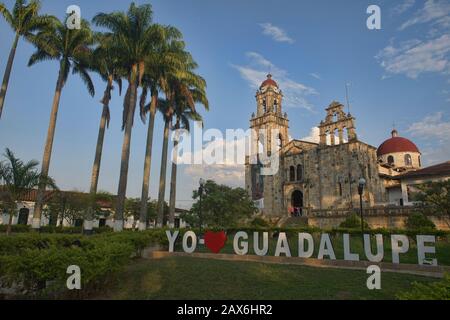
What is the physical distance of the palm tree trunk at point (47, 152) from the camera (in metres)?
21.6

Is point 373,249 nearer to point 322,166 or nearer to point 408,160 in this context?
point 322,166

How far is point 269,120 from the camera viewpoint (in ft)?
154

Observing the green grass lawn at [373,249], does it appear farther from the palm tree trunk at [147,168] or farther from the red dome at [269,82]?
the red dome at [269,82]

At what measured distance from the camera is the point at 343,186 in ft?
122

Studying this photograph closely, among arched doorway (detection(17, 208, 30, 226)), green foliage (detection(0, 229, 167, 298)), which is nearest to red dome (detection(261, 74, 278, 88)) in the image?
arched doorway (detection(17, 208, 30, 226))

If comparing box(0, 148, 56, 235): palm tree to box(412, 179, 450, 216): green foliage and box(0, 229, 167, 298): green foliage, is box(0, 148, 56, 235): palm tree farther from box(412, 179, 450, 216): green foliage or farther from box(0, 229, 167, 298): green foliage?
box(412, 179, 450, 216): green foliage

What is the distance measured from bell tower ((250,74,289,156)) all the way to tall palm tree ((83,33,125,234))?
24.9 meters

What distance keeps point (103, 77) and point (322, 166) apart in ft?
90.0

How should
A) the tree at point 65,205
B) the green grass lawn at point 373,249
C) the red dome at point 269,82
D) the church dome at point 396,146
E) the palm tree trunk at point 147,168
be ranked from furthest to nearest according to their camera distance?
the red dome at point 269,82 < the church dome at point 396,146 < the tree at point 65,205 < the palm tree trunk at point 147,168 < the green grass lawn at point 373,249

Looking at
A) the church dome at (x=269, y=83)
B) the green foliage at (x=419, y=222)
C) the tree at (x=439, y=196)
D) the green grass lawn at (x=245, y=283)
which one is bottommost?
Result: the green grass lawn at (x=245, y=283)

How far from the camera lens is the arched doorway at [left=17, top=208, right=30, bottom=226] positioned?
39.9 m

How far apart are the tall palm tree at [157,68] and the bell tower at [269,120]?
79.3ft

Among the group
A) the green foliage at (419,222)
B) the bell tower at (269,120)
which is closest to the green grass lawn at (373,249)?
the green foliage at (419,222)

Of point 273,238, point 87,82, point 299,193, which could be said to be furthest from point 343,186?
point 87,82
